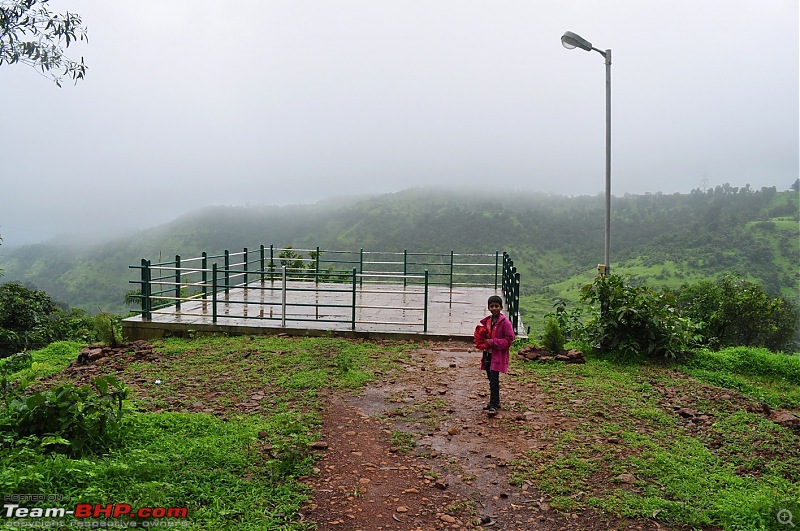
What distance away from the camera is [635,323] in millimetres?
8492

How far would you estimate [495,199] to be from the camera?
61.1 metres

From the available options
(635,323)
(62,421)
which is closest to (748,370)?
(635,323)

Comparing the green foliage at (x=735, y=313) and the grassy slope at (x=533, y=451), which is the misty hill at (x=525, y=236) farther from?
the grassy slope at (x=533, y=451)

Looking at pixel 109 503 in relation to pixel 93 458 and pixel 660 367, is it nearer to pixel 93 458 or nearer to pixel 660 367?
pixel 93 458

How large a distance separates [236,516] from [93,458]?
115 centimetres

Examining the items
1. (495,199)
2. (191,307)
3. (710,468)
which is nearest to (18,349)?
(191,307)

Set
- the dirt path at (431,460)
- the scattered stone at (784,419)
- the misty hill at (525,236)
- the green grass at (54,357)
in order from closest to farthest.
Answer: the dirt path at (431,460) → the scattered stone at (784,419) → the green grass at (54,357) → the misty hill at (525,236)

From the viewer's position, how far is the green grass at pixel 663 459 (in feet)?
12.5

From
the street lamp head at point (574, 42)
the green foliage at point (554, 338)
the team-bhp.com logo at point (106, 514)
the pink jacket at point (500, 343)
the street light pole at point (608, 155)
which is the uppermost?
the street lamp head at point (574, 42)

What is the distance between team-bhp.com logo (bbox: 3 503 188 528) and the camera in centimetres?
307

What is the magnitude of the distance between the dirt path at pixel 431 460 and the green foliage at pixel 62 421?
1583 millimetres

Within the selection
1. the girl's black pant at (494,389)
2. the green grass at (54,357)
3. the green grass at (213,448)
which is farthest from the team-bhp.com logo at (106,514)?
the green grass at (54,357)

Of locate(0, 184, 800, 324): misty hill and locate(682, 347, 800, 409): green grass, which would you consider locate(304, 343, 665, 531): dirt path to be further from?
locate(0, 184, 800, 324): misty hill

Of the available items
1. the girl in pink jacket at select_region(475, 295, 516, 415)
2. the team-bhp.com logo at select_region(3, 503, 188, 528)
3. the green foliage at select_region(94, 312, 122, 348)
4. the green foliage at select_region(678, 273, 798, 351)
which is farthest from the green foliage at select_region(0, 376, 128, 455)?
the green foliage at select_region(678, 273, 798, 351)
